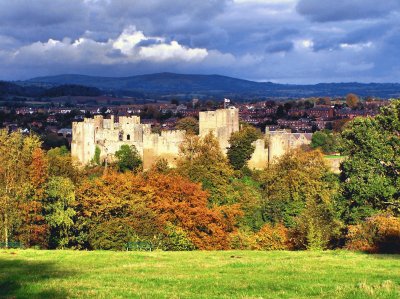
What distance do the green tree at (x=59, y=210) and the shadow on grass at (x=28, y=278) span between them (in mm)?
12511

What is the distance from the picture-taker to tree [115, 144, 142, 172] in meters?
62.0

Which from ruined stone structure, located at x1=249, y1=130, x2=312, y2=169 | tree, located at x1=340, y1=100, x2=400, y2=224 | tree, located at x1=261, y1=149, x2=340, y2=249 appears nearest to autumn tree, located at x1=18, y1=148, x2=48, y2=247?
tree, located at x1=261, y1=149, x2=340, y2=249

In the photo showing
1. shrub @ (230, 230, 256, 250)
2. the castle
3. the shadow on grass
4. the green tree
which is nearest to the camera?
the shadow on grass

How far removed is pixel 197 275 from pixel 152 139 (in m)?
47.5

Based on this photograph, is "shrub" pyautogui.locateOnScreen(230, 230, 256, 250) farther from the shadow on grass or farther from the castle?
the castle

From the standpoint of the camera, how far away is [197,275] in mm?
16125

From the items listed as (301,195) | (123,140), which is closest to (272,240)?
(301,195)

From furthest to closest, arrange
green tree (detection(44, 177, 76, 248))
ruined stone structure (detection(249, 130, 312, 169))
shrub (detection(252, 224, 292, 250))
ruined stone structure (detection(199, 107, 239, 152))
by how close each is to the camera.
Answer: ruined stone structure (detection(199, 107, 239, 152)) < ruined stone structure (detection(249, 130, 312, 169)) < shrub (detection(252, 224, 292, 250)) < green tree (detection(44, 177, 76, 248))

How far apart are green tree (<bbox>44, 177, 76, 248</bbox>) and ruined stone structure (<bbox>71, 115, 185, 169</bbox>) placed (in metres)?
27.8

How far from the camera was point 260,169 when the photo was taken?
210ft

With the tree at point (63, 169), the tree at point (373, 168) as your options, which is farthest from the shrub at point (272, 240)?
the tree at point (63, 169)

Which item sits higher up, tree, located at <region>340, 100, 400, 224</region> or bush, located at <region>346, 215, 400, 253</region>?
tree, located at <region>340, 100, 400, 224</region>

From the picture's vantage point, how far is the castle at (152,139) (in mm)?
63031

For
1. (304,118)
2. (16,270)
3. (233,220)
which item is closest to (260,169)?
(233,220)
